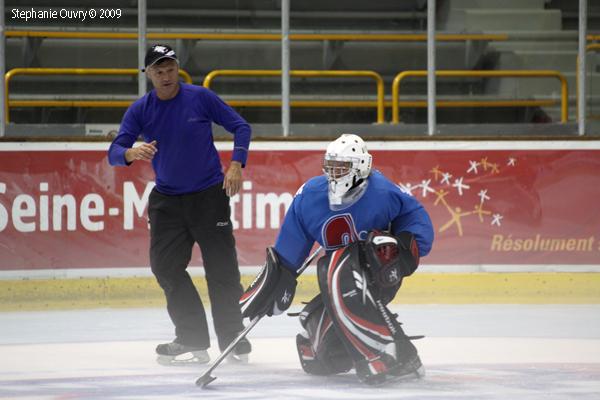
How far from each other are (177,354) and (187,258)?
0.44 m

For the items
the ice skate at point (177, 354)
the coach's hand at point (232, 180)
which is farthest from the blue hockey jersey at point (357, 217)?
the ice skate at point (177, 354)

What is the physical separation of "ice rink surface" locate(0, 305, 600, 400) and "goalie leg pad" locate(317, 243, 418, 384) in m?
0.11

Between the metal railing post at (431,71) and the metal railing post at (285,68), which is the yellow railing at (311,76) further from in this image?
the metal railing post at (431,71)

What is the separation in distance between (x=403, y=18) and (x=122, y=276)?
2.84 meters

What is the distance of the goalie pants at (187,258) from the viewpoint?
17.6ft

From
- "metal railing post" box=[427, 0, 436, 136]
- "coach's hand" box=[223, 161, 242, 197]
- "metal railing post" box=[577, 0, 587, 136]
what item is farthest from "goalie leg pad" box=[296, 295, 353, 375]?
"metal railing post" box=[577, 0, 587, 136]

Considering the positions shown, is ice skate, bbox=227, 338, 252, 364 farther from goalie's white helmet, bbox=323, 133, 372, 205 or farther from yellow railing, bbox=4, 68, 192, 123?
yellow railing, bbox=4, 68, 192, 123

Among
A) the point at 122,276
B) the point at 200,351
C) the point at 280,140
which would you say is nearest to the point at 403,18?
the point at 280,140

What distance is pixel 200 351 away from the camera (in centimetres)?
532

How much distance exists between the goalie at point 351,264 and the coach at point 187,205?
0.56 metres

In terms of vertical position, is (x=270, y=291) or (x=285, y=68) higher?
(x=285, y=68)

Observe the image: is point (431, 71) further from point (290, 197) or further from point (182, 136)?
point (182, 136)

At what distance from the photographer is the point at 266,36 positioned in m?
8.49

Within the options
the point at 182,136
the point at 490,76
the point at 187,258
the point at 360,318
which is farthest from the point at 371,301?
the point at 490,76
